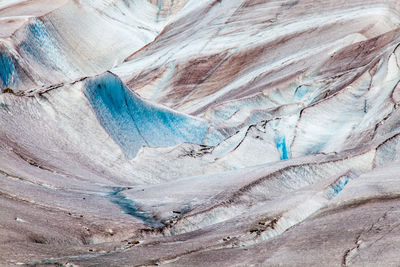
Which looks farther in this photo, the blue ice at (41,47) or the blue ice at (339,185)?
the blue ice at (41,47)

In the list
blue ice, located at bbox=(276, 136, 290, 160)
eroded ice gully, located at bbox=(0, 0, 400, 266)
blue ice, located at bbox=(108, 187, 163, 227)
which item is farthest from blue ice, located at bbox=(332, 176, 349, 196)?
blue ice, located at bbox=(276, 136, 290, 160)

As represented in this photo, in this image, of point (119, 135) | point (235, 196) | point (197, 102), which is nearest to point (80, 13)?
point (197, 102)

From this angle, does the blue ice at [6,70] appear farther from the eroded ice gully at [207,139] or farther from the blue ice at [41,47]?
the blue ice at [41,47]

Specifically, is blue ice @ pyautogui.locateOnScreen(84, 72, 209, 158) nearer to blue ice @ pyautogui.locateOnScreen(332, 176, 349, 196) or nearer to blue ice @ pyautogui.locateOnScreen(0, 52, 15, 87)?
blue ice @ pyautogui.locateOnScreen(0, 52, 15, 87)

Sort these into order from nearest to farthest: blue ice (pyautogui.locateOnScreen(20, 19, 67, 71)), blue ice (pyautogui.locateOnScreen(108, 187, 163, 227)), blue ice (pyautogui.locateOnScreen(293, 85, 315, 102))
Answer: blue ice (pyautogui.locateOnScreen(108, 187, 163, 227)) < blue ice (pyautogui.locateOnScreen(293, 85, 315, 102)) < blue ice (pyautogui.locateOnScreen(20, 19, 67, 71))

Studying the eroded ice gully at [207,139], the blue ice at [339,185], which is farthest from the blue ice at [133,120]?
the blue ice at [339,185]

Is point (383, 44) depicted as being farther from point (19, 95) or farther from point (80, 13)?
point (80, 13)
